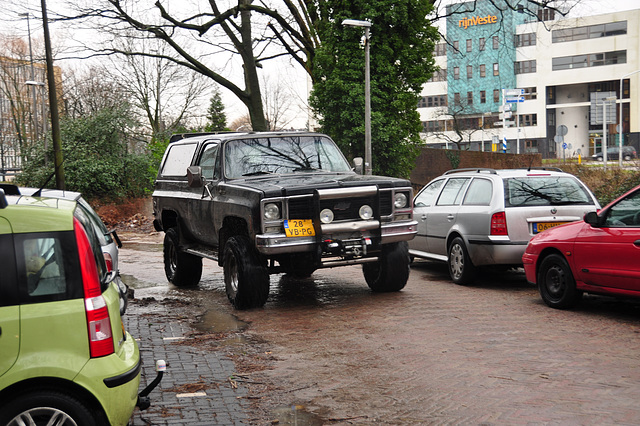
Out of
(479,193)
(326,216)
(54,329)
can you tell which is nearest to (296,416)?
(54,329)

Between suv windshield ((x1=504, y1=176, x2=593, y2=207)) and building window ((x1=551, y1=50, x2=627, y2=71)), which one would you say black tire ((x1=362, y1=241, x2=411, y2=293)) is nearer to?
suv windshield ((x1=504, y1=176, x2=593, y2=207))

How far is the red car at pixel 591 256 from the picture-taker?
7.67 meters

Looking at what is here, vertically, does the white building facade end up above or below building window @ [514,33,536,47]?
below

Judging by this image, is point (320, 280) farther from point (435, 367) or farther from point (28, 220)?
point (28, 220)

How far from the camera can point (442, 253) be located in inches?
461

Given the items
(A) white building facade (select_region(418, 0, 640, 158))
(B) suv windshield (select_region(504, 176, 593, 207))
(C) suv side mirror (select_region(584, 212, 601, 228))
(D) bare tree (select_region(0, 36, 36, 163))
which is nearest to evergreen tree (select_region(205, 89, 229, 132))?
(D) bare tree (select_region(0, 36, 36, 163))

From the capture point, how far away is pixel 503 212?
33.6 ft

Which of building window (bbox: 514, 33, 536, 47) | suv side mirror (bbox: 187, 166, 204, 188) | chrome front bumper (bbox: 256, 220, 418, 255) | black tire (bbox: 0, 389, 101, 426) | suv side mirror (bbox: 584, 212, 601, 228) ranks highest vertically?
building window (bbox: 514, 33, 536, 47)

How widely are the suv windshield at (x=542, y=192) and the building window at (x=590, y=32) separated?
76.5 m

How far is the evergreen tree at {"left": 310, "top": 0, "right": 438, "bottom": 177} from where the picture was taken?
2625 centimetres

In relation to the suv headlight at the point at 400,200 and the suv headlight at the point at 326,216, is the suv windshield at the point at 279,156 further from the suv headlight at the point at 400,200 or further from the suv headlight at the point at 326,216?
the suv headlight at the point at 326,216

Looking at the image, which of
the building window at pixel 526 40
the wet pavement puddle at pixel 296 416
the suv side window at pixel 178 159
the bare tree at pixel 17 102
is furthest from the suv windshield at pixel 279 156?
the building window at pixel 526 40

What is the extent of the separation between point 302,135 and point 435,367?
5.22m

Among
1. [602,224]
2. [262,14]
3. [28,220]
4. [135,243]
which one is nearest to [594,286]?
[602,224]
